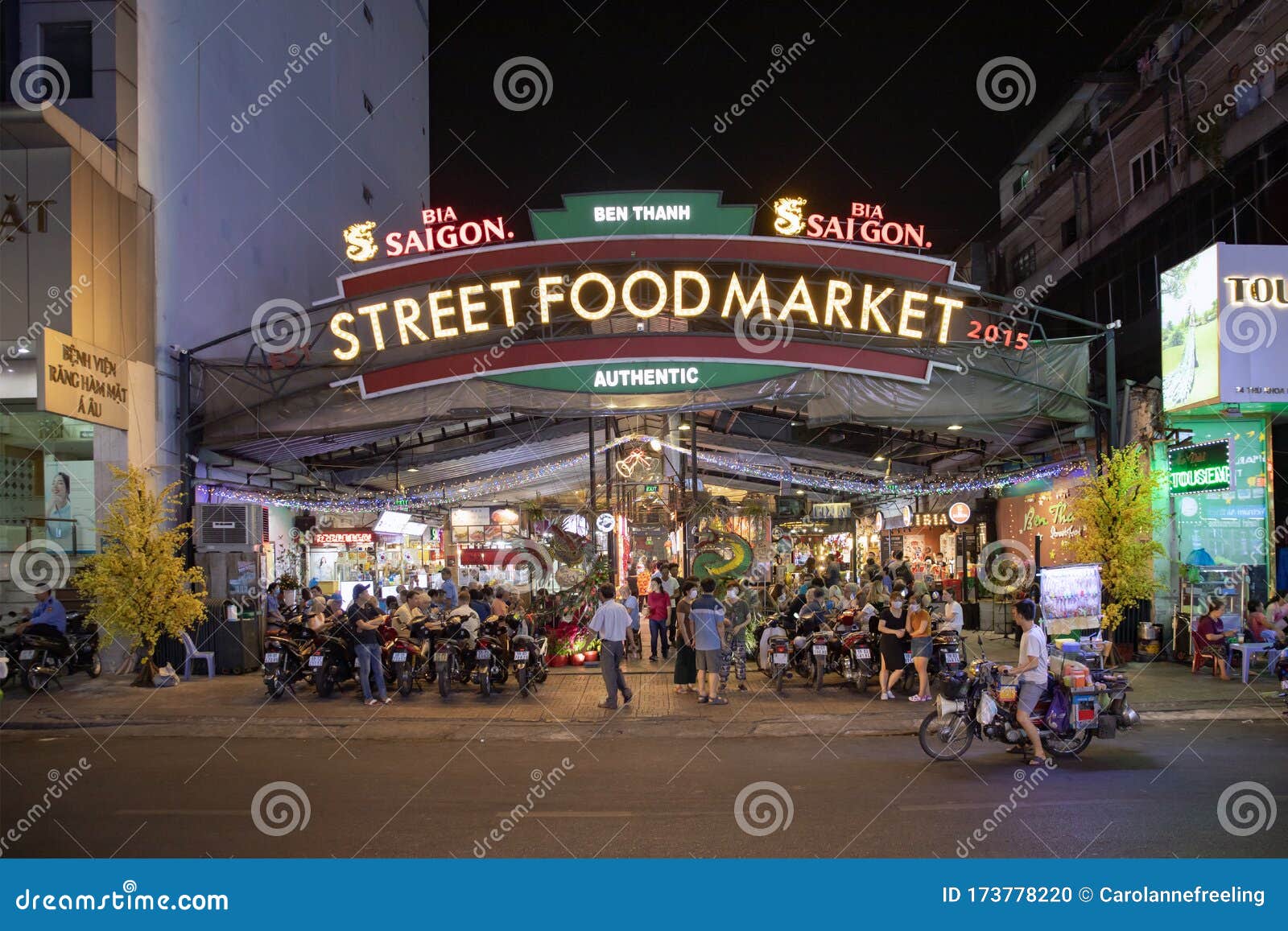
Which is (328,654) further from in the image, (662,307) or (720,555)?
(720,555)

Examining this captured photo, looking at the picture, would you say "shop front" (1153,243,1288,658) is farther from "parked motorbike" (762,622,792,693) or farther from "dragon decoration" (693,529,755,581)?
"dragon decoration" (693,529,755,581)

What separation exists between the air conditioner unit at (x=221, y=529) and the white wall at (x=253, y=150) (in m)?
1.57

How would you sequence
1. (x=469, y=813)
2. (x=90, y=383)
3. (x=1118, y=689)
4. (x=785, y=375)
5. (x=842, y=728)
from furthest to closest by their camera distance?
1. (x=785, y=375)
2. (x=90, y=383)
3. (x=842, y=728)
4. (x=1118, y=689)
5. (x=469, y=813)

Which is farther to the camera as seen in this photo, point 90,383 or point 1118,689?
point 90,383

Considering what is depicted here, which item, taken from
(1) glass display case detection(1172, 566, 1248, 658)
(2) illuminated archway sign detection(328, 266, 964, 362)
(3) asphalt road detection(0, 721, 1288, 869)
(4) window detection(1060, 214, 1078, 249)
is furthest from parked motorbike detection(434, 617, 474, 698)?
(4) window detection(1060, 214, 1078, 249)

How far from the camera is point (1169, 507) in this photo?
18.2m

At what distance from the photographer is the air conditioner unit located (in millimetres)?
17828

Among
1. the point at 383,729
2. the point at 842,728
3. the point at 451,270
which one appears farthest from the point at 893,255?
the point at 383,729

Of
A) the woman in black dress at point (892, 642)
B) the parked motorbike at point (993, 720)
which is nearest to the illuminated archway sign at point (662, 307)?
the woman in black dress at point (892, 642)

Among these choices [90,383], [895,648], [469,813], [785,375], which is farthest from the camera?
[785,375]

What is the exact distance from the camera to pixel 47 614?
1638 cm

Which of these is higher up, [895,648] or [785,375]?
[785,375]

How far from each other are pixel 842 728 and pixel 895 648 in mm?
2347

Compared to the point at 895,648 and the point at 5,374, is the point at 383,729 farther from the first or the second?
the point at 5,374
